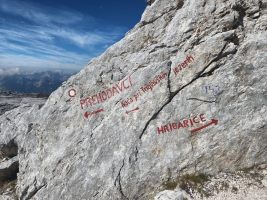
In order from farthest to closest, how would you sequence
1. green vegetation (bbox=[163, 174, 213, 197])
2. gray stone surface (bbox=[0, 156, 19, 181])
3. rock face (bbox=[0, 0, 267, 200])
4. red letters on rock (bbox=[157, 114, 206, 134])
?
1. gray stone surface (bbox=[0, 156, 19, 181])
2. red letters on rock (bbox=[157, 114, 206, 134])
3. rock face (bbox=[0, 0, 267, 200])
4. green vegetation (bbox=[163, 174, 213, 197])

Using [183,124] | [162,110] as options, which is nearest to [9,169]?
[162,110]

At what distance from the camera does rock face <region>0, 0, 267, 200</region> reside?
1805 cm

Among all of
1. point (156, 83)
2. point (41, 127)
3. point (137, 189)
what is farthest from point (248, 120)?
point (41, 127)

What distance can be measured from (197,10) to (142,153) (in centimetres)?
992

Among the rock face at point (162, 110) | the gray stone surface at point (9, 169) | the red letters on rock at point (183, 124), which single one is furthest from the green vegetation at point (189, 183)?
the gray stone surface at point (9, 169)

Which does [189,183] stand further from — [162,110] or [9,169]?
[9,169]

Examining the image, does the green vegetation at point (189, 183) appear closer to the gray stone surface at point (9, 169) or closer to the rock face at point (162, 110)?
the rock face at point (162, 110)

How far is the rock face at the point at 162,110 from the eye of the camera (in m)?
18.0

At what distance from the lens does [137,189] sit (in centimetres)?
1834

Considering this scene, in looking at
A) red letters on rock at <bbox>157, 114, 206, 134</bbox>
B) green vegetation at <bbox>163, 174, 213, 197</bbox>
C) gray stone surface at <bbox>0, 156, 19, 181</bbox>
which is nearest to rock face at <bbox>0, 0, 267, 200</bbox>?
red letters on rock at <bbox>157, 114, 206, 134</bbox>

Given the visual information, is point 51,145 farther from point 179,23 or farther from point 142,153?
point 179,23

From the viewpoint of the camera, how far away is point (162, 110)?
63.1 ft

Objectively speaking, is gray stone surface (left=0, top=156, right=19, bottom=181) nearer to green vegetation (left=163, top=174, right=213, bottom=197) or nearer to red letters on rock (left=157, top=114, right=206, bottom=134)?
red letters on rock (left=157, top=114, right=206, bottom=134)

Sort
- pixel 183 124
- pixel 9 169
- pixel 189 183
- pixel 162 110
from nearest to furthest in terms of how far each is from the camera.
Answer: pixel 189 183, pixel 183 124, pixel 162 110, pixel 9 169
